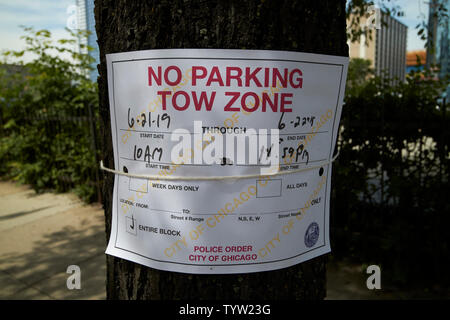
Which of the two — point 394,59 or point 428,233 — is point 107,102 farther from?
point 394,59

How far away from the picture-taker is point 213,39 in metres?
1.03

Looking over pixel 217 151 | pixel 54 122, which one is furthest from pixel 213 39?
pixel 54 122

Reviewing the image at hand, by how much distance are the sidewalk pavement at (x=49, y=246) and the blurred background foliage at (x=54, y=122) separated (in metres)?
0.38

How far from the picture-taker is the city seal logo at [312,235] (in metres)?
1.18

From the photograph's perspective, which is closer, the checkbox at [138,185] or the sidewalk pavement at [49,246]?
the checkbox at [138,185]

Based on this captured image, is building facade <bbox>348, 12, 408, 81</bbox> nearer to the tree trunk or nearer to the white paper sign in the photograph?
the tree trunk

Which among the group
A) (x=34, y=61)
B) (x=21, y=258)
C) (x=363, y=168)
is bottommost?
(x=21, y=258)

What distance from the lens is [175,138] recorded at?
1036 mm

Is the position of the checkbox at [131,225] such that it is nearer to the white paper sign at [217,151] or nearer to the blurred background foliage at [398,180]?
the white paper sign at [217,151]

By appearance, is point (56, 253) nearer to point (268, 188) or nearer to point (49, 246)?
point (49, 246)

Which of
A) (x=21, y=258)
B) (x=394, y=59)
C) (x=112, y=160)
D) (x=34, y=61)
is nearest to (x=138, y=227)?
(x=112, y=160)

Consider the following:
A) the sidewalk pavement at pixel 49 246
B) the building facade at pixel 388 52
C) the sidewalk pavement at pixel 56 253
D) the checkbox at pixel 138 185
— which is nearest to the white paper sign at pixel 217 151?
the checkbox at pixel 138 185

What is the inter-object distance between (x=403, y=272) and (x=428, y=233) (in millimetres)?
446

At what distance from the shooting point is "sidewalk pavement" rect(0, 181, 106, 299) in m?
3.39
